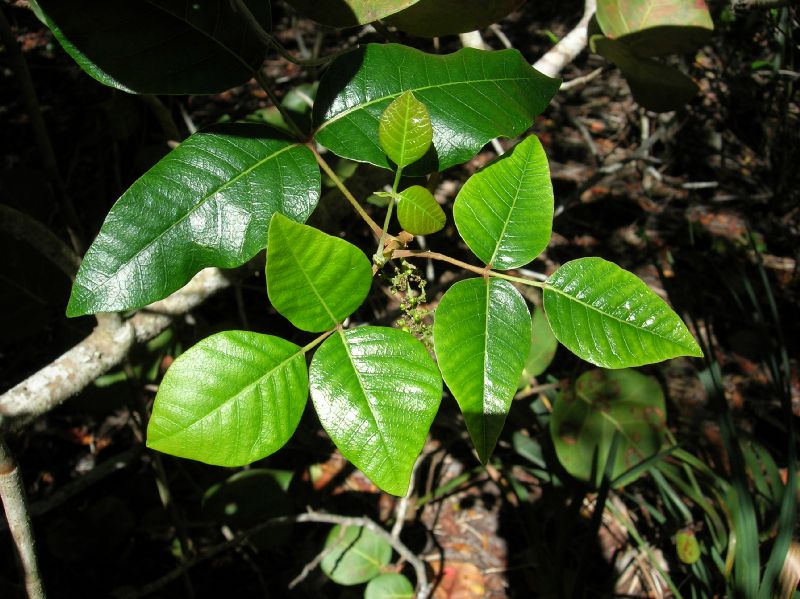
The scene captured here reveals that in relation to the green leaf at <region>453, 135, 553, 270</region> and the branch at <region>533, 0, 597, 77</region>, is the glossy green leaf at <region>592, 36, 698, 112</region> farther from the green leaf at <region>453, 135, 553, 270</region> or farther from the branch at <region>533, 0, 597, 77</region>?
the green leaf at <region>453, 135, 553, 270</region>

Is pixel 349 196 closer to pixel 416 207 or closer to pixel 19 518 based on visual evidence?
pixel 416 207

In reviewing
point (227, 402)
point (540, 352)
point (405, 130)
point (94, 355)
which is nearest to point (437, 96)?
point (405, 130)

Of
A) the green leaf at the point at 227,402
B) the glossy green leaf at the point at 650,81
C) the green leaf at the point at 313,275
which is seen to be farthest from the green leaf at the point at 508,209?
the glossy green leaf at the point at 650,81

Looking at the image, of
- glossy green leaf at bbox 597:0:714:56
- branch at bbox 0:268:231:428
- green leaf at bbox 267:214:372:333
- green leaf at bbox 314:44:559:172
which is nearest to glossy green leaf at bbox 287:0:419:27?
green leaf at bbox 314:44:559:172

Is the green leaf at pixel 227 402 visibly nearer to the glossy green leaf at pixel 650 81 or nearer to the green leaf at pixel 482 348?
the green leaf at pixel 482 348

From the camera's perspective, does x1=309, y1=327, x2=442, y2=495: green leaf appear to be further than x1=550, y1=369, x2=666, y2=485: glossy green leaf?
No
